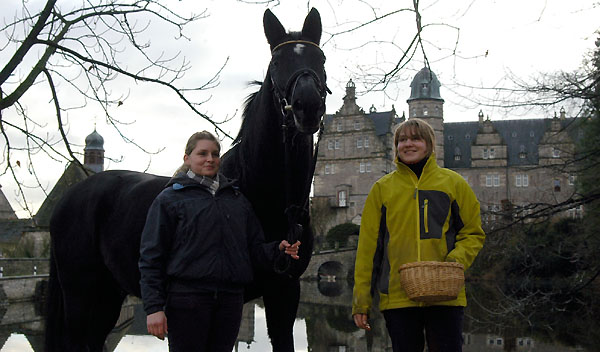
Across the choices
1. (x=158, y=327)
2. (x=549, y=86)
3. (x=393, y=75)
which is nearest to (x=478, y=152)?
(x=549, y=86)

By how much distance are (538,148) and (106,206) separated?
43.6 meters

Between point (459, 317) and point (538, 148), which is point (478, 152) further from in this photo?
point (459, 317)

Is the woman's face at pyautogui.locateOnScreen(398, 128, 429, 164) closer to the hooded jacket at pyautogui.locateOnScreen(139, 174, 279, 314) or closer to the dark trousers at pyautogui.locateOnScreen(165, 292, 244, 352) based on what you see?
the hooded jacket at pyautogui.locateOnScreen(139, 174, 279, 314)

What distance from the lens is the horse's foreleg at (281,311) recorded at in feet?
8.74

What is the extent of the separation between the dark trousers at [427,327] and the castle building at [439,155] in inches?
1470

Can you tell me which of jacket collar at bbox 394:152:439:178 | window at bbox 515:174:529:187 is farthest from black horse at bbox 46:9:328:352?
window at bbox 515:174:529:187

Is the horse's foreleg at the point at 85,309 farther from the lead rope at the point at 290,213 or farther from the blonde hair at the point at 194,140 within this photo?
the lead rope at the point at 290,213

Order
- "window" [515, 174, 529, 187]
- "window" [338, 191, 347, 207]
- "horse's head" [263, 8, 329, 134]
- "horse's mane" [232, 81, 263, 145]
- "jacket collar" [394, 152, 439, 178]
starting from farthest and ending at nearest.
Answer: "window" [515, 174, 529, 187], "window" [338, 191, 347, 207], "horse's mane" [232, 81, 263, 145], "jacket collar" [394, 152, 439, 178], "horse's head" [263, 8, 329, 134]

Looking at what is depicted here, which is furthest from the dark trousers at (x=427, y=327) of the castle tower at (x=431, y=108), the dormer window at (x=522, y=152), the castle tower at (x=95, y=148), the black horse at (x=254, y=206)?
the dormer window at (x=522, y=152)

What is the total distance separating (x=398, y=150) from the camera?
2781 mm

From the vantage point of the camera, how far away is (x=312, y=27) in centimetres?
261

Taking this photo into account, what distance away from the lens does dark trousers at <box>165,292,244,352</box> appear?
2393 millimetres

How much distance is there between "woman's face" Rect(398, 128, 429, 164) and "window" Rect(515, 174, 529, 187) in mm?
43824

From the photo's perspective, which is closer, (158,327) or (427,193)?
(158,327)
